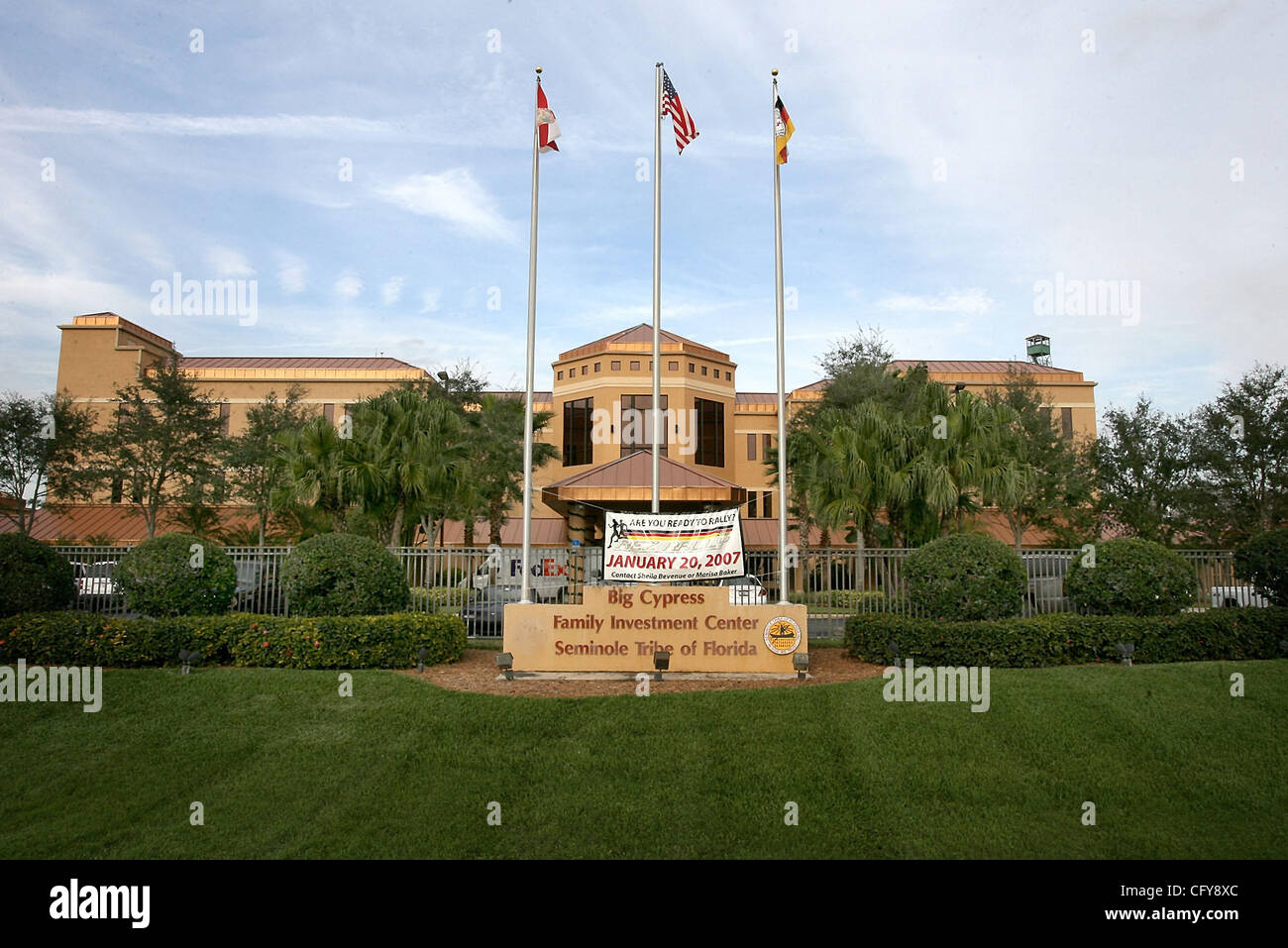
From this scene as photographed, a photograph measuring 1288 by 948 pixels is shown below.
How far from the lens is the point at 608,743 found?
8.38 meters

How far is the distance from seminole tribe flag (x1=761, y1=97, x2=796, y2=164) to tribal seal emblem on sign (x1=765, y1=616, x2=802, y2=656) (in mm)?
7478

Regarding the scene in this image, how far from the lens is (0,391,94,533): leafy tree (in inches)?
1219

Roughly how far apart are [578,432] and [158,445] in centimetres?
1757

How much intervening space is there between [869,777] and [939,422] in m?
11.2

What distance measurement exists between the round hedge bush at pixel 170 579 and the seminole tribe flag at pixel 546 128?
28.6 ft

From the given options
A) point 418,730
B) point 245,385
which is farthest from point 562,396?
point 418,730

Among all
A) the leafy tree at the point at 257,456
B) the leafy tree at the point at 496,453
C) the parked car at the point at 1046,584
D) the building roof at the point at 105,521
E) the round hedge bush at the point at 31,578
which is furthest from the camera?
the building roof at the point at 105,521

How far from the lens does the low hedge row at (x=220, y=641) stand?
11531 millimetres

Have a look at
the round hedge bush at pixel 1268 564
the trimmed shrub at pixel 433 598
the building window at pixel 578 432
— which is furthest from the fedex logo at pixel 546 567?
the building window at pixel 578 432

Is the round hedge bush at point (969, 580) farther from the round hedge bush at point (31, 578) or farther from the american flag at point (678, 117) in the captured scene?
the round hedge bush at point (31, 578)

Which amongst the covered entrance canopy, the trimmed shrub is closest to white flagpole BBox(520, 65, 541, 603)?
the trimmed shrub

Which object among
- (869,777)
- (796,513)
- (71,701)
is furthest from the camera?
(796,513)

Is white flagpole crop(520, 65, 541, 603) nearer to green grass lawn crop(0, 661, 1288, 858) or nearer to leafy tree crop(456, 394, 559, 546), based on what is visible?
green grass lawn crop(0, 661, 1288, 858)
